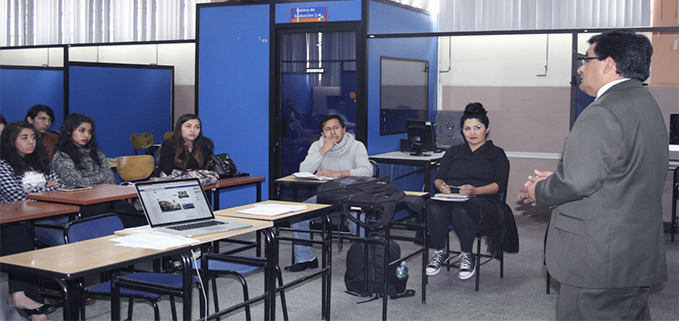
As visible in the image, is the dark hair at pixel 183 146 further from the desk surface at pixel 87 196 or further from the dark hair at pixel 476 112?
the dark hair at pixel 476 112

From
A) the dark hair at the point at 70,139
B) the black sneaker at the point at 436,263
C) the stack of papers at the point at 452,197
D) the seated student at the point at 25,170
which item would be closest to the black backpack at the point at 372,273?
the black sneaker at the point at 436,263

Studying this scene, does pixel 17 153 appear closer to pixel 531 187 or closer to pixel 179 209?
pixel 179 209

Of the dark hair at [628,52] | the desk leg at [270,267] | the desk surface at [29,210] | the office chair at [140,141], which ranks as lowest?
the desk leg at [270,267]

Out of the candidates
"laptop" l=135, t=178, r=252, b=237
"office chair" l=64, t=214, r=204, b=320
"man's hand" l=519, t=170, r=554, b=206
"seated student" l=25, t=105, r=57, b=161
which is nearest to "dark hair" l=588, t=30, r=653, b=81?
"man's hand" l=519, t=170, r=554, b=206

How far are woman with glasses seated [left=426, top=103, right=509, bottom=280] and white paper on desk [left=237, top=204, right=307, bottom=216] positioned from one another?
4.26 feet

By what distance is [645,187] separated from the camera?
2.35m

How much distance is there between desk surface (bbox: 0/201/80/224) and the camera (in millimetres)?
3717

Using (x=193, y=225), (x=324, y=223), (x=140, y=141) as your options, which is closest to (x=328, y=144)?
(x=324, y=223)

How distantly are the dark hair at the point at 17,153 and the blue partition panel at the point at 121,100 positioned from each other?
3.16 m

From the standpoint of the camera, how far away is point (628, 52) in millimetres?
2375

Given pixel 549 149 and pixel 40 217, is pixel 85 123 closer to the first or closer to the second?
pixel 40 217

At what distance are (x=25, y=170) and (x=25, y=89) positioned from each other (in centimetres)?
408

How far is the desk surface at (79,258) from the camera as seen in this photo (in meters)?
2.46

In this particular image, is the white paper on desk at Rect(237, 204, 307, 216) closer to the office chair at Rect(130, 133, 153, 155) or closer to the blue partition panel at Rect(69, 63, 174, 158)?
the blue partition panel at Rect(69, 63, 174, 158)
